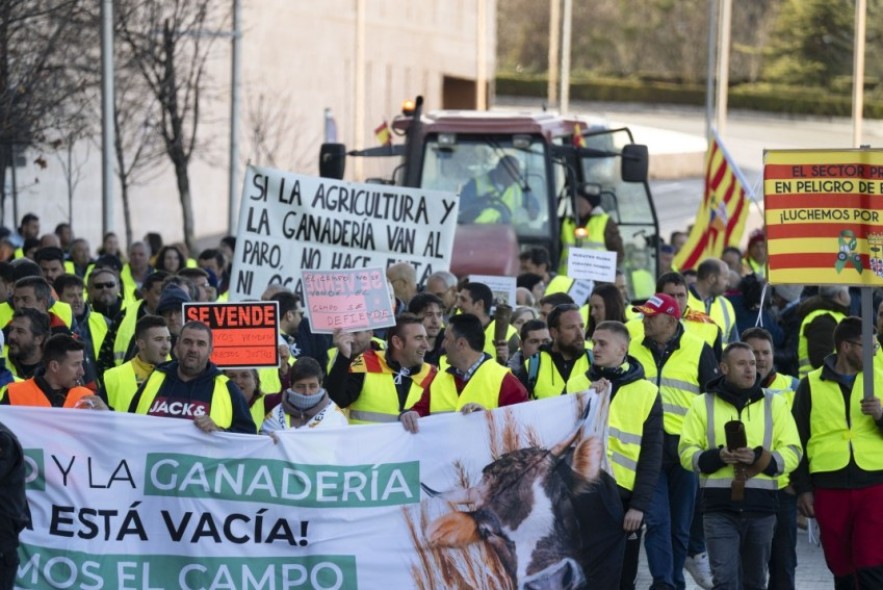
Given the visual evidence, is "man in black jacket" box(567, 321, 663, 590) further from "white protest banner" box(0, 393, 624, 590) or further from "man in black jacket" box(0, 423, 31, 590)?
"man in black jacket" box(0, 423, 31, 590)

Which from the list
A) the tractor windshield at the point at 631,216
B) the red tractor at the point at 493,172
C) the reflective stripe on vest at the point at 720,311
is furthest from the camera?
the tractor windshield at the point at 631,216

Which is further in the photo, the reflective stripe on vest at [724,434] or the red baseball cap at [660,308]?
the red baseball cap at [660,308]

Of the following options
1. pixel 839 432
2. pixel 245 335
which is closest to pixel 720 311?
pixel 839 432

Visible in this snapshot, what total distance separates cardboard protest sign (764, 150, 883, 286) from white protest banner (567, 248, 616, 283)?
18.4 ft

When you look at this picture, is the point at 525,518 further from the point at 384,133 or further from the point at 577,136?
the point at 384,133

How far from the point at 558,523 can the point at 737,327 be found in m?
6.45

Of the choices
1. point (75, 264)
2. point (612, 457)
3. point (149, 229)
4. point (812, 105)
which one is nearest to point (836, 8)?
point (812, 105)

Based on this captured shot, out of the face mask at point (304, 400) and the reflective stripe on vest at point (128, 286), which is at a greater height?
the face mask at point (304, 400)

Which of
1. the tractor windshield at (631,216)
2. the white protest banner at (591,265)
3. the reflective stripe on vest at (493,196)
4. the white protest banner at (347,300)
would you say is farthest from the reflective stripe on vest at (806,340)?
the tractor windshield at (631,216)

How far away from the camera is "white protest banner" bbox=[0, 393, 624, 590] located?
9250 mm

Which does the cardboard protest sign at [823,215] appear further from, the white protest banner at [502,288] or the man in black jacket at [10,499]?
the white protest banner at [502,288]

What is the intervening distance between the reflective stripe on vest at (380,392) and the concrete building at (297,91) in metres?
22.8

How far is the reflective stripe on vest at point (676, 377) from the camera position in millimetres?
11039

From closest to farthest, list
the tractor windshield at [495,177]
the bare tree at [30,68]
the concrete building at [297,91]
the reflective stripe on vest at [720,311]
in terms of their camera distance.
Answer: the reflective stripe on vest at [720,311] → the tractor windshield at [495,177] → the bare tree at [30,68] → the concrete building at [297,91]
